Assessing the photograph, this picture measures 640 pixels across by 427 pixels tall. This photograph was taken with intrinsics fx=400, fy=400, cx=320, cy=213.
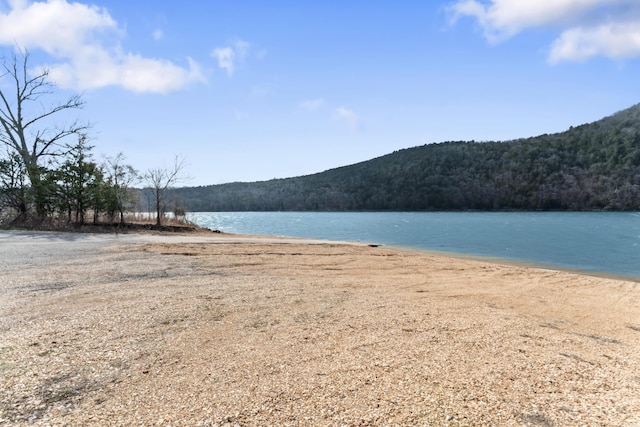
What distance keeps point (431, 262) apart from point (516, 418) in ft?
42.7

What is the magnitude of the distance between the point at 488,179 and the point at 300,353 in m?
99.8

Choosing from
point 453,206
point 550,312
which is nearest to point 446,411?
point 550,312

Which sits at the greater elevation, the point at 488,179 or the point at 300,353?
the point at 488,179

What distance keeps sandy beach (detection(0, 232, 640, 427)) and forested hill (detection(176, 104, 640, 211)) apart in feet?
282

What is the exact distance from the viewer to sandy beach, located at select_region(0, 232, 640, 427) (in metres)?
3.36

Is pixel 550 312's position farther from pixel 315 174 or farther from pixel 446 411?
pixel 315 174

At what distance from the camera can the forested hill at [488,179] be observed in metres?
81.4

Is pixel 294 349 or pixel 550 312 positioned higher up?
pixel 294 349

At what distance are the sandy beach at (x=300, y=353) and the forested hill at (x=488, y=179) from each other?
8581cm

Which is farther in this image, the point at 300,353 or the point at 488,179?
the point at 488,179

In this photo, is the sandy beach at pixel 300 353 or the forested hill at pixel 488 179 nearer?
the sandy beach at pixel 300 353

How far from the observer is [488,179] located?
313 feet

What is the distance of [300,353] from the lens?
464 centimetres

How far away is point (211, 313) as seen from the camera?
248 inches
